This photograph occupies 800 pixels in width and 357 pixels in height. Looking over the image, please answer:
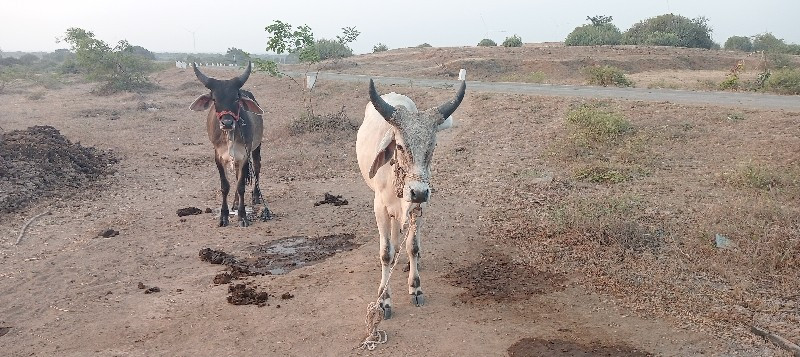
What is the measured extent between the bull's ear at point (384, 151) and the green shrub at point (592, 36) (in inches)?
1669

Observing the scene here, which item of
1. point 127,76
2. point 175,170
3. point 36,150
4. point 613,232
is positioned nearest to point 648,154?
point 613,232

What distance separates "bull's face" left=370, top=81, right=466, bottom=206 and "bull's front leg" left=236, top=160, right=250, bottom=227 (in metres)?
4.34

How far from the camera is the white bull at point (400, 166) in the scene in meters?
4.88

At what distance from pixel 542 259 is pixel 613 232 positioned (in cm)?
99

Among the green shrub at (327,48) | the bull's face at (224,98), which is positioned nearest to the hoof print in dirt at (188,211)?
the bull's face at (224,98)

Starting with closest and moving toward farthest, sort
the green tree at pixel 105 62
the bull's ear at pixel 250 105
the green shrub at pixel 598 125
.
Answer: the bull's ear at pixel 250 105, the green shrub at pixel 598 125, the green tree at pixel 105 62

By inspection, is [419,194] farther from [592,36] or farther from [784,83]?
[592,36]

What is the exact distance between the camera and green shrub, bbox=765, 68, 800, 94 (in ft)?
56.1

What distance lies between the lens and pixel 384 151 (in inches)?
206

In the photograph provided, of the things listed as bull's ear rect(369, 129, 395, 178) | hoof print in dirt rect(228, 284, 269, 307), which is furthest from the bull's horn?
hoof print in dirt rect(228, 284, 269, 307)

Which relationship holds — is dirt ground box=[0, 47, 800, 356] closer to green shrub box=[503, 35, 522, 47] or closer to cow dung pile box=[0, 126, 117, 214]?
cow dung pile box=[0, 126, 117, 214]

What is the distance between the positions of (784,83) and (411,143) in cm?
1762

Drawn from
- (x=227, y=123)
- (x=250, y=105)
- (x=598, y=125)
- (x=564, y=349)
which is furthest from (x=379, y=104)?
(x=598, y=125)

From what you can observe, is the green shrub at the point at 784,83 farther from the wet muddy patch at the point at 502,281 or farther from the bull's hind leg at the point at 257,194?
the bull's hind leg at the point at 257,194
